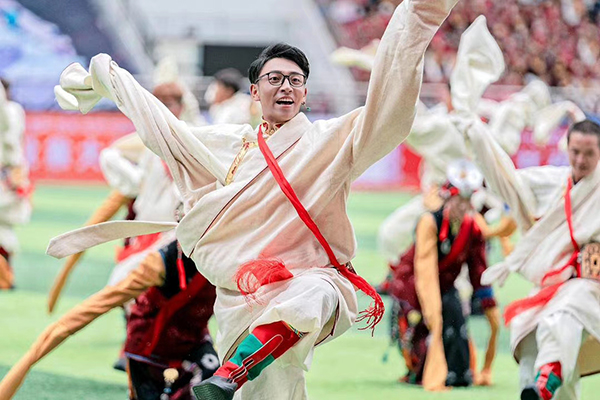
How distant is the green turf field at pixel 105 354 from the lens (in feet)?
23.0

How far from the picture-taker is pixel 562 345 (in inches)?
215

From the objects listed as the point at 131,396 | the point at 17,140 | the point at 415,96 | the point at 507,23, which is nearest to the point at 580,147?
the point at 415,96

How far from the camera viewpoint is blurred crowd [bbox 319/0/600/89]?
74.4 feet

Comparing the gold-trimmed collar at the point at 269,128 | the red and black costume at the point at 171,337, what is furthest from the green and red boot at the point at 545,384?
the gold-trimmed collar at the point at 269,128

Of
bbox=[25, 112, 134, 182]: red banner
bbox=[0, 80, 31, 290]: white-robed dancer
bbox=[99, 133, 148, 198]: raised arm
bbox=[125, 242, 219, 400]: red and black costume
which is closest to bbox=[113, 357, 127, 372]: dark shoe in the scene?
bbox=[99, 133, 148, 198]: raised arm

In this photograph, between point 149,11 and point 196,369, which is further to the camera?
point 149,11

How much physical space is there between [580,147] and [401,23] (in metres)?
2.10

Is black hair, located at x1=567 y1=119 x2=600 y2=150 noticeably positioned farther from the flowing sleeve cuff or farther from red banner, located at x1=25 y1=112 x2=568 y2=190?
red banner, located at x1=25 y1=112 x2=568 y2=190

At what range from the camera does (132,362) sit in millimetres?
5746

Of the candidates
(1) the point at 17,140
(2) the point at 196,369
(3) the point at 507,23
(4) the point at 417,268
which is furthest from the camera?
(3) the point at 507,23

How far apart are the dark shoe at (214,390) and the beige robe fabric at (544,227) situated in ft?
6.93

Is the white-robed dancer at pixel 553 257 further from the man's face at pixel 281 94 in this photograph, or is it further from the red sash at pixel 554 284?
the man's face at pixel 281 94

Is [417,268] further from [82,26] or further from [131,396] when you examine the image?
[82,26]

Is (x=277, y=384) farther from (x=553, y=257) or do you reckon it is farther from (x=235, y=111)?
(x=235, y=111)
